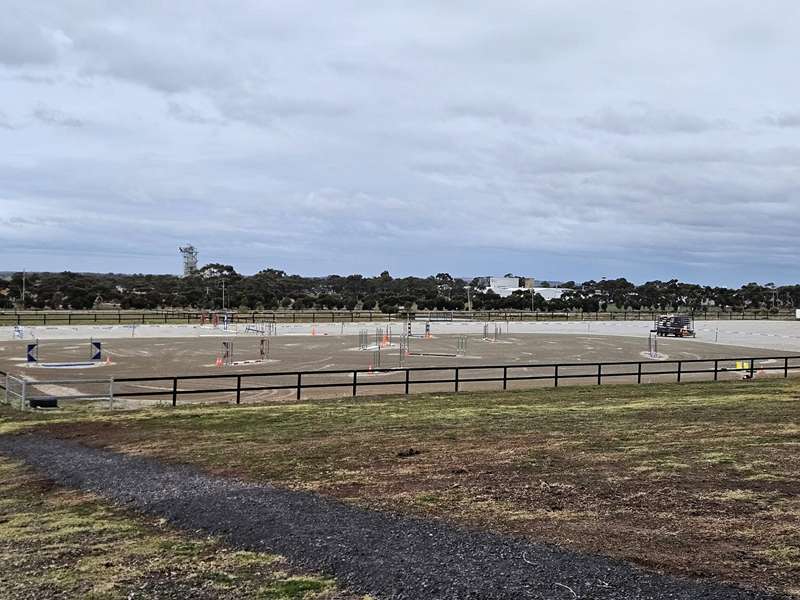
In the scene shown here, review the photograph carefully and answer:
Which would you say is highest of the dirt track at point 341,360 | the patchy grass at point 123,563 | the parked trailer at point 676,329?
the parked trailer at point 676,329

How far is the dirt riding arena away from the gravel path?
11382 mm

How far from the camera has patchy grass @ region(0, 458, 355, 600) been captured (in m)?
6.20

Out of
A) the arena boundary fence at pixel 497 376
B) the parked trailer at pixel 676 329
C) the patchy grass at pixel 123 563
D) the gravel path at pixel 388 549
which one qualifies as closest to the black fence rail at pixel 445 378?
the arena boundary fence at pixel 497 376

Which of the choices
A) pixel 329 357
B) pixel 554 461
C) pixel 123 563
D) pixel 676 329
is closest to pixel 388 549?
pixel 123 563

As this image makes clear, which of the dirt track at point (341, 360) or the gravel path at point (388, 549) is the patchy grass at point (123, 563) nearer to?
the gravel path at point (388, 549)

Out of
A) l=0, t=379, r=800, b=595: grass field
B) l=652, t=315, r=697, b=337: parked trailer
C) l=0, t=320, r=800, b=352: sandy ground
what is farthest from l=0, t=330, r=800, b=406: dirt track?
l=652, t=315, r=697, b=337: parked trailer

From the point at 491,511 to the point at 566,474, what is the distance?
233 cm

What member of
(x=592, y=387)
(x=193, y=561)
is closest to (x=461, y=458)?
(x=193, y=561)

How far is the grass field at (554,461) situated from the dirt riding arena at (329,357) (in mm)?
3843

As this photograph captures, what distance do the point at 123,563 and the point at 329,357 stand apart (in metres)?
37.7

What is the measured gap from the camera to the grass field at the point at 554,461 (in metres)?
7.26

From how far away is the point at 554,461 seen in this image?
11.3 meters

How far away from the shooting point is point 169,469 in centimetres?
1152

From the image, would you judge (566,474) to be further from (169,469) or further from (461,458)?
(169,469)
